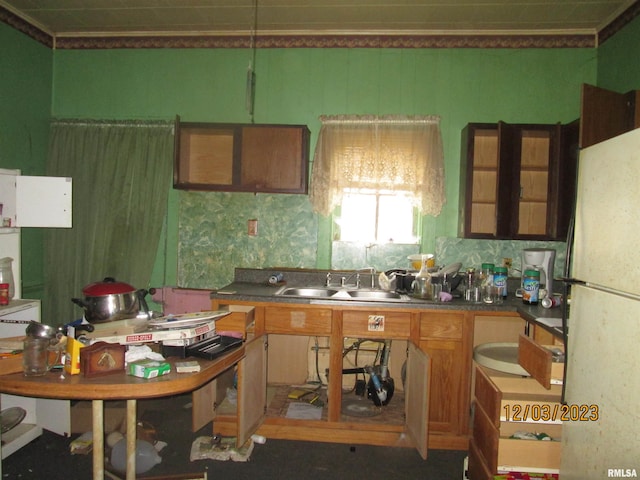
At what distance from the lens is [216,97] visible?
11.7 ft

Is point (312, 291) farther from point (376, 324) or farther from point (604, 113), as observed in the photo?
point (604, 113)

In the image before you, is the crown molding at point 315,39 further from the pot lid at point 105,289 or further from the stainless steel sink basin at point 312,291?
the pot lid at point 105,289

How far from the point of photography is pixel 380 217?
11.4 feet

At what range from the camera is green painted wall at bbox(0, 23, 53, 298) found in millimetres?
3170

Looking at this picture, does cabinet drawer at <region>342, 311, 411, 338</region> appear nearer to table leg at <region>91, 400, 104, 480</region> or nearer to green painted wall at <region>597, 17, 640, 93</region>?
table leg at <region>91, 400, 104, 480</region>

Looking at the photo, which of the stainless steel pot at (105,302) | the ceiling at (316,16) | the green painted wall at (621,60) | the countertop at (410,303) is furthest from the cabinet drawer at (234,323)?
the green painted wall at (621,60)

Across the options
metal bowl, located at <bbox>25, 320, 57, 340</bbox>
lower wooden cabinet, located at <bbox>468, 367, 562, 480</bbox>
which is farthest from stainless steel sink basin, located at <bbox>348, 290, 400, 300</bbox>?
metal bowl, located at <bbox>25, 320, 57, 340</bbox>

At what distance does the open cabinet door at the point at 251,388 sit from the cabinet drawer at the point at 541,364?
4.68 ft

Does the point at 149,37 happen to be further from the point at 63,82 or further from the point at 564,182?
the point at 564,182

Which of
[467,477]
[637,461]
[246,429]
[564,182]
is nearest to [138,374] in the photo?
[246,429]

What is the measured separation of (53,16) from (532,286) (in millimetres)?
4228

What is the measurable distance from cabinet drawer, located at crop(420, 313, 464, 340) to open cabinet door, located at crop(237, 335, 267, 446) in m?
1.05

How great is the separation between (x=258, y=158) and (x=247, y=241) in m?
0.72

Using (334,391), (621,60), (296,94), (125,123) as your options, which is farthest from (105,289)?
(621,60)
